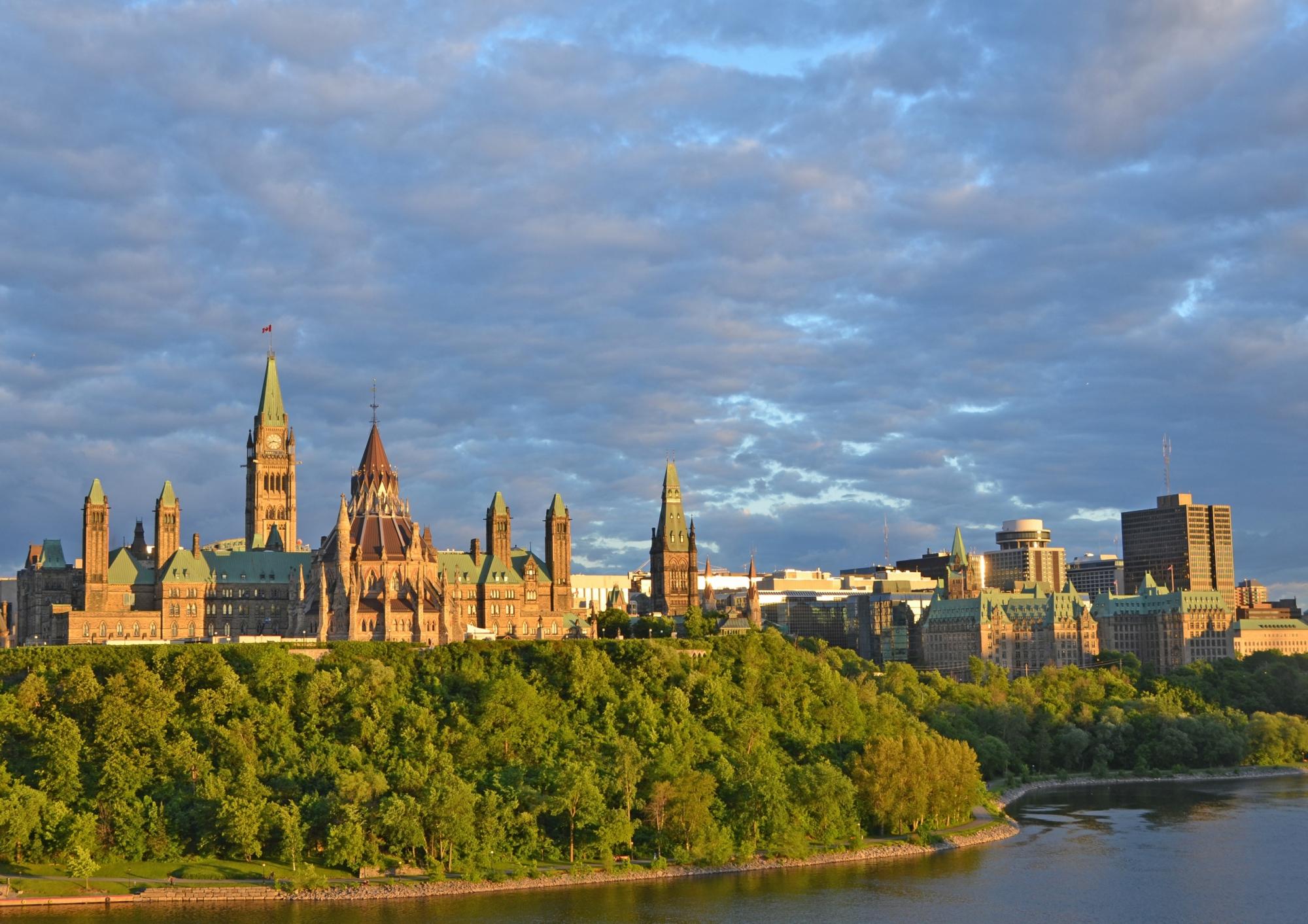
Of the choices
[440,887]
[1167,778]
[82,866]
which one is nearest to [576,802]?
[440,887]

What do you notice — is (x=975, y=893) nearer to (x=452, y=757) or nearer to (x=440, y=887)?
(x=440, y=887)

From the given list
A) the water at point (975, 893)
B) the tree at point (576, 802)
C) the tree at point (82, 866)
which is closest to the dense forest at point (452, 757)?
the tree at point (576, 802)

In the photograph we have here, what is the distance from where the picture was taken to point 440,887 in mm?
113438

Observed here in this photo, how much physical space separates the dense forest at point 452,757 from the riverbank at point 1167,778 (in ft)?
104

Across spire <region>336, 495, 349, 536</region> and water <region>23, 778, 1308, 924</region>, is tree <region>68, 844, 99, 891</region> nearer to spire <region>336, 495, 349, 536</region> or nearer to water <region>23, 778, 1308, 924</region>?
water <region>23, 778, 1308, 924</region>

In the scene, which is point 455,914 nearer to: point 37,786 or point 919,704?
point 37,786

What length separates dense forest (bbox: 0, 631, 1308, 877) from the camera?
4592 inches

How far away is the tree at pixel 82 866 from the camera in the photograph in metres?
110

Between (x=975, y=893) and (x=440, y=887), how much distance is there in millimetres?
38191

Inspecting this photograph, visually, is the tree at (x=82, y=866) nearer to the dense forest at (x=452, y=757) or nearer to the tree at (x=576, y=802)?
→ the dense forest at (x=452, y=757)

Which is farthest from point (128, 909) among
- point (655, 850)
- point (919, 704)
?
point (919, 704)

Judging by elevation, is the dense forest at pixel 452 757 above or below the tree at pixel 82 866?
above

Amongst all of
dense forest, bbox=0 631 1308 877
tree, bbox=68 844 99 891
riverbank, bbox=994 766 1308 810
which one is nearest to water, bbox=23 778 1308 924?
tree, bbox=68 844 99 891

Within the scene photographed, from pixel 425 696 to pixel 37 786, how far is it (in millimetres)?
32237
